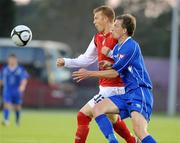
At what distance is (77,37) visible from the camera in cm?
4641

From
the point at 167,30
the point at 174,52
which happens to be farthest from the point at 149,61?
the point at 174,52

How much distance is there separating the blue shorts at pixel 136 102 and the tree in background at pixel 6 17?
33.7 m

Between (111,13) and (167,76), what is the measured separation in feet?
103

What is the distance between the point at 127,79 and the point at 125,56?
37cm

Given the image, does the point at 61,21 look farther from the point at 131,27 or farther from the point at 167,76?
the point at 131,27

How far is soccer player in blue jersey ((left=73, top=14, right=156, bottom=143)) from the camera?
1033 cm

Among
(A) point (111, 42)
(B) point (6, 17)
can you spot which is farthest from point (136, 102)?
(B) point (6, 17)

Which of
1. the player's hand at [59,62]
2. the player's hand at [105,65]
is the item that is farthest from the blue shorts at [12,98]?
the player's hand at [105,65]

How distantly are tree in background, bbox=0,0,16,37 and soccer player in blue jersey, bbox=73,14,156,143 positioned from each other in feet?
110

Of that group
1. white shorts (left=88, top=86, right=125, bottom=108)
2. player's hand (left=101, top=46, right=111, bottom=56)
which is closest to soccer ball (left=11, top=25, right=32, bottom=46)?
player's hand (left=101, top=46, right=111, bottom=56)

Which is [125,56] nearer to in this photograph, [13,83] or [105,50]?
[105,50]

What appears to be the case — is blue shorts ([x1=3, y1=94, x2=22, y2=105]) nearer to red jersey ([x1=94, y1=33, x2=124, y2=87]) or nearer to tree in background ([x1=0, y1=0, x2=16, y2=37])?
red jersey ([x1=94, y1=33, x2=124, y2=87])

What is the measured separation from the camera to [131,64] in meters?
10.4

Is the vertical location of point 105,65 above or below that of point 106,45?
below
